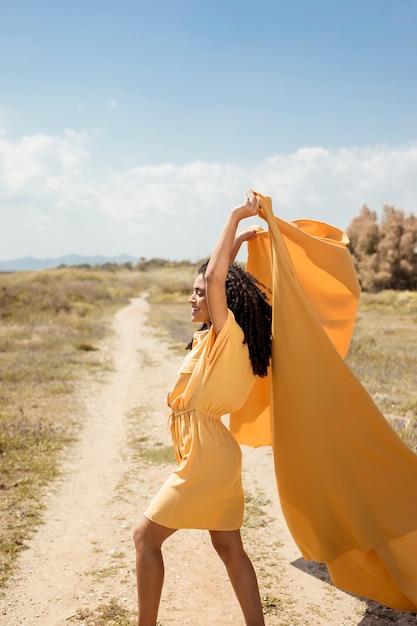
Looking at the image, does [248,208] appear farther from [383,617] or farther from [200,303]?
[383,617]

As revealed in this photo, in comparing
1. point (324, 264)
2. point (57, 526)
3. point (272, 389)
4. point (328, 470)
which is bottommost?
point (57, 526)

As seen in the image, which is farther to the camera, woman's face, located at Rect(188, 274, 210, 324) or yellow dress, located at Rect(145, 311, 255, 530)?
woman's face, located at Rect(188, 274, 210, 324)

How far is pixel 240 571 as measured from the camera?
327 centimetres

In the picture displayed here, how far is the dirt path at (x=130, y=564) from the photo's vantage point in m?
4.02

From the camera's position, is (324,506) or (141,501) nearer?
(324,506)

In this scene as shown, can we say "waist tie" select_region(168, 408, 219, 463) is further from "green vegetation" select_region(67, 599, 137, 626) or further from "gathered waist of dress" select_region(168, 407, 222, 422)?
"green vegetation" select_region(67, 599, 137, 626)

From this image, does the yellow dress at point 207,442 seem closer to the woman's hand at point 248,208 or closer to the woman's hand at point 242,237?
the woman's hand at point 248,208

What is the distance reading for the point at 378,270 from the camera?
4588cm

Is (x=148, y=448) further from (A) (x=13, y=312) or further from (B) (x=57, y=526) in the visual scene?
(A) (x=13, y=312)

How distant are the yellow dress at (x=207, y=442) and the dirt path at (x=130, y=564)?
1194 mm

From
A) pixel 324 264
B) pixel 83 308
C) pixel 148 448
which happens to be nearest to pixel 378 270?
pixel 83 308

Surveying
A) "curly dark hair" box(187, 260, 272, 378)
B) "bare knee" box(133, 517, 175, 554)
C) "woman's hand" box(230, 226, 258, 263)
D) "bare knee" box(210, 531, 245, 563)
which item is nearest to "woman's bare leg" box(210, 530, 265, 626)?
"bare knee" box(210, 531, 245, 563)

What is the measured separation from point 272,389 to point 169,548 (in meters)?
2.26

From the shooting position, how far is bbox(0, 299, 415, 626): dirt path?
402 centimetres
